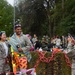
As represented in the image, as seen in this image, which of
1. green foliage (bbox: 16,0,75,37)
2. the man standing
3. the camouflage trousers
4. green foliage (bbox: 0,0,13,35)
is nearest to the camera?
the camouflage trousers

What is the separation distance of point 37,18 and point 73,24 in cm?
2123

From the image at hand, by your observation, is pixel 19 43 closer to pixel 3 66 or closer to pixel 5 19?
pixel 3 66

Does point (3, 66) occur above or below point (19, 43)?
below

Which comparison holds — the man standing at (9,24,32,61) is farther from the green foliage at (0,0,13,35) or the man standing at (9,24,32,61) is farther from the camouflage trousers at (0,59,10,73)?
the green foliage at (0,0,13,35)

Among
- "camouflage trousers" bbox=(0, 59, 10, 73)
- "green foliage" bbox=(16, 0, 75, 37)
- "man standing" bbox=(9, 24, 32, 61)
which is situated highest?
"green foliage" bbox=(16, 0, 75, 37)

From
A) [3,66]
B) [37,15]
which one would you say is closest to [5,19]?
[37,15]

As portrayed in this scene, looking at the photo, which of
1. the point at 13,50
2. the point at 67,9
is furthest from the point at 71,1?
the point at 13,50

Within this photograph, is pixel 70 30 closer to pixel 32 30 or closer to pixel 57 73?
pixel 32 30

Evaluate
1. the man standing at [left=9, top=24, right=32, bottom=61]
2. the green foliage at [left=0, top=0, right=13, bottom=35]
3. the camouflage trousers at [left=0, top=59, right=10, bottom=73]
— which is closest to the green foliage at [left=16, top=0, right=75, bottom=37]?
the green foliage at [left=0, top=0, right=13, bottom=35]

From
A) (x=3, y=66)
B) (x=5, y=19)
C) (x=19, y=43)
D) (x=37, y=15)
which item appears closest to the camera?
(x=3, y=66)

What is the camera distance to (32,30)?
5809 centimetres

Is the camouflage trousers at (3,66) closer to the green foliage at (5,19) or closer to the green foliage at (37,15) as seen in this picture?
the green foliage at (37,15)

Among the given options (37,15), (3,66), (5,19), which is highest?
(5,19)

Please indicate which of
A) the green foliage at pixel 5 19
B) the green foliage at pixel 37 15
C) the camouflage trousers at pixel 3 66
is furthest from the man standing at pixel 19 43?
the green foliage at pixel 5 19
